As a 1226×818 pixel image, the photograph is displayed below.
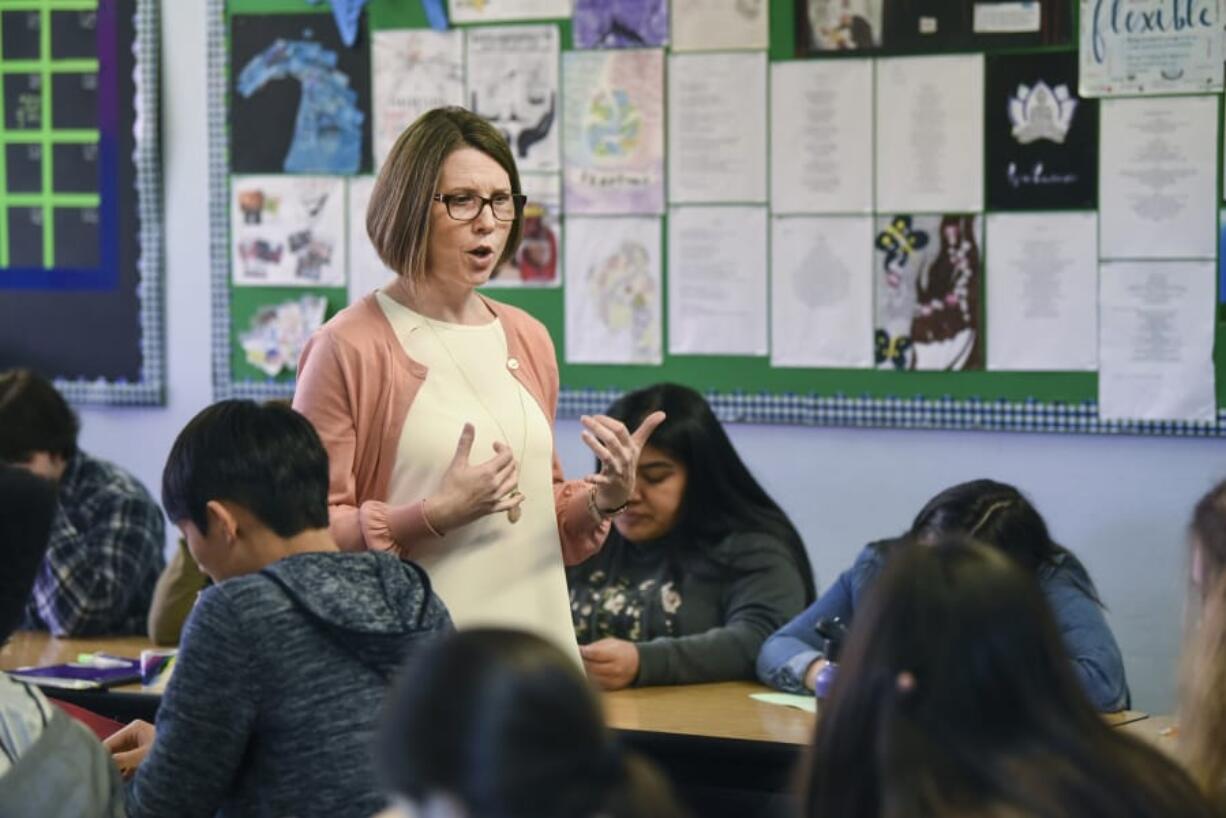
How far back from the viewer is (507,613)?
276 centimetres

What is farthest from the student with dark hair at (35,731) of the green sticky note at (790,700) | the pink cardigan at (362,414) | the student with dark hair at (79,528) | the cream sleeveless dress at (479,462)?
the student with dark hair at (79,528)

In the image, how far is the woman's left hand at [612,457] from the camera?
274 centimetres

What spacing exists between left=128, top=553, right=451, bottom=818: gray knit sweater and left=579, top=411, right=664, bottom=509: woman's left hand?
0.60 m

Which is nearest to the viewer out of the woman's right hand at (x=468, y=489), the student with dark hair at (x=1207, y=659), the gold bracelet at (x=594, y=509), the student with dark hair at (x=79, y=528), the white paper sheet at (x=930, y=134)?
the student with dark hair at (x=1207, y=659)

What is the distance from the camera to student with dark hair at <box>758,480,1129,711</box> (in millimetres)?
3289

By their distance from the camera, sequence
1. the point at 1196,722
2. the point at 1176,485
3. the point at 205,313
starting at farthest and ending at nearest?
the point at 205,313 < the point at 1176,485 < the point at 1196,722

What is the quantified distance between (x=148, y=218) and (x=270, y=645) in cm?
334

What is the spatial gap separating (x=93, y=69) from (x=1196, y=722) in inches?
163

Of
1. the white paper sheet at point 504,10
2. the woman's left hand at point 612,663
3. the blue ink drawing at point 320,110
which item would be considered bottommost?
the woman's left hand at point 612,663

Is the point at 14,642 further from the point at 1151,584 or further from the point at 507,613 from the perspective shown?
the point at 1151,584

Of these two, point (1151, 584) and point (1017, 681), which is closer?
point (1017, 681)

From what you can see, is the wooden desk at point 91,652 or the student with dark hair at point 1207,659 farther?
the wooden desk at point 91,652

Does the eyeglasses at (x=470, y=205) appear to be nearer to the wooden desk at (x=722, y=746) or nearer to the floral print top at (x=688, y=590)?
the wooden desk at (x=722, y=746)

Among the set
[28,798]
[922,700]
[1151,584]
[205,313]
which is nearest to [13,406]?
[205,313]
